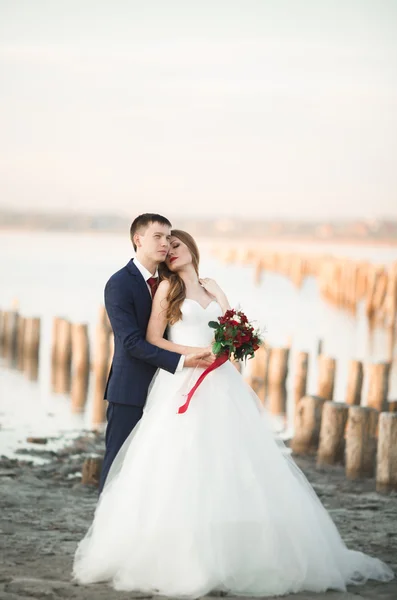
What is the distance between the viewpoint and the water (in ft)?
44.1

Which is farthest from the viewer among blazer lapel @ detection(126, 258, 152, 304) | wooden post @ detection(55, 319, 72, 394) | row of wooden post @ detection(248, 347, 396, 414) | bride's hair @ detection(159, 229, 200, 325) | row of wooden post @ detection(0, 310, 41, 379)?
row of wooden post @ detection(0, 310, 41, 379)

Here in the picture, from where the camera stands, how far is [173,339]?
5.78 m

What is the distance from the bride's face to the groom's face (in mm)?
45

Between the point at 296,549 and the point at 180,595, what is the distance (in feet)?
2.18

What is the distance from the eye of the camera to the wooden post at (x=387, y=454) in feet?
27.2

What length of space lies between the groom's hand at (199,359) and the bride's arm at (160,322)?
8 centimetres

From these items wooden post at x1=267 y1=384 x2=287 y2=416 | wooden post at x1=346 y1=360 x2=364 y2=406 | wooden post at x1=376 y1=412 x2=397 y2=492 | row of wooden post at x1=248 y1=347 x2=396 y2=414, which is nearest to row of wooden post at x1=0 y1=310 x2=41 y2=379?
row of wooden post at x1=248 y1=347 x2=396 y2=414

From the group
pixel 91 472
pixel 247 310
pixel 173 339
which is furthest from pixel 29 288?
pixel 173 339

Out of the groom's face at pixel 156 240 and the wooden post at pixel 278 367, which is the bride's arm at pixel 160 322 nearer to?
the groom's face at pixel 156 240

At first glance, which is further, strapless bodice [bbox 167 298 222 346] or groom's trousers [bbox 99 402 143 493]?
groom's trousers [bbox 99 402 143 493]

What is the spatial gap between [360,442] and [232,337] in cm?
404

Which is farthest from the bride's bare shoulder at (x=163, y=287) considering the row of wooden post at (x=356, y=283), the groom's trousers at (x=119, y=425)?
the row of wooden post at (x=356, y=283)

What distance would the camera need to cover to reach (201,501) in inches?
208

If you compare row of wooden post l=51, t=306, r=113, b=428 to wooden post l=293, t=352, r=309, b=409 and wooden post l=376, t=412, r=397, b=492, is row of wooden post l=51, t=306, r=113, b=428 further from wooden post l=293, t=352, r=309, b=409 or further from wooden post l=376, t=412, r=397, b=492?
wooden post l=376, t=412, r=397, b=492
